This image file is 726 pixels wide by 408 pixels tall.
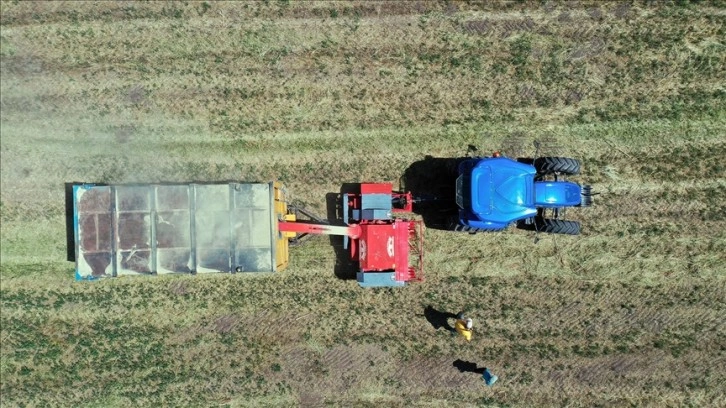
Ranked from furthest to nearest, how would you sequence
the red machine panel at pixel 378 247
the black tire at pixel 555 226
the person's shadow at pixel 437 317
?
the person's shadow at pixel 437 317
the black tire at pixel 555 226
the red machine panel at pixel 378 247

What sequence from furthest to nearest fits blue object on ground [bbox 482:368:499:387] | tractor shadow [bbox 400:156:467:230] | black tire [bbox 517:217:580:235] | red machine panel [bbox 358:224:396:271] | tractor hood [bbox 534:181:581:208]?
tractor shadow [bbox 400:156:467:230]
blue object on ground [bbox 482:368:499:387]
black tire [bbox 517:217:580:235]
red machine panel [bbox 358:224:396:271]
tractor hood [bbox 534:181:581:208]

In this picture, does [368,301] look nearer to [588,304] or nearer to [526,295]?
[526,295]

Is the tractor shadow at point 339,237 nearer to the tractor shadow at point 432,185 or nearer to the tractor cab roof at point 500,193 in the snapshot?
the tractor shadow at point 432,185

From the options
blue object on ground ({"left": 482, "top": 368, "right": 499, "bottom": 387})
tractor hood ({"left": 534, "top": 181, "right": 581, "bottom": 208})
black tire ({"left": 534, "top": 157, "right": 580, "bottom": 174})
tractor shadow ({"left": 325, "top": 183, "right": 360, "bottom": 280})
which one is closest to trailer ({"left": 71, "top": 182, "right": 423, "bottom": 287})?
tractor shadow ({"left": 325, "top": 183, "right": 360, "bottom": 280})

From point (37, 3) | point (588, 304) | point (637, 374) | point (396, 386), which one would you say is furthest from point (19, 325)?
point (637, 374)

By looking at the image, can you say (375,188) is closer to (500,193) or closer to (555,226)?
(500,193)

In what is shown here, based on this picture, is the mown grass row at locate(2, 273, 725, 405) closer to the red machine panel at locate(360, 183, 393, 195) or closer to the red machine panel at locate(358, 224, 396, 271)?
the red machine panel at locate(358, 224, 396, 271)

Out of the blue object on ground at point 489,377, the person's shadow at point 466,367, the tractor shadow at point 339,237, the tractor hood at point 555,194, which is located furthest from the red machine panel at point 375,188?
the blue object on ground at point 489,377
